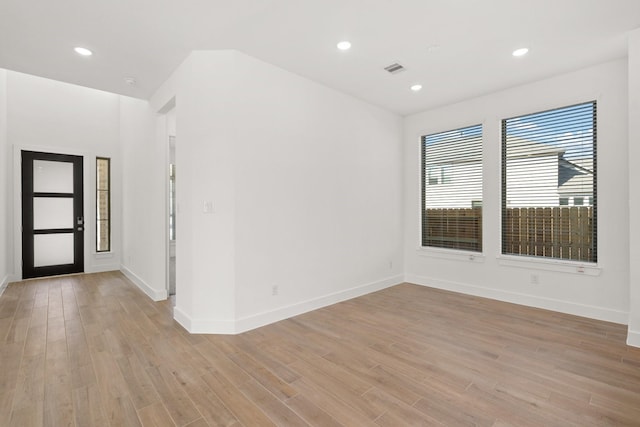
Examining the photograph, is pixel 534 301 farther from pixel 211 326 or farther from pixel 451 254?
pixel 211 326

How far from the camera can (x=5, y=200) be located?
5219 millimetres

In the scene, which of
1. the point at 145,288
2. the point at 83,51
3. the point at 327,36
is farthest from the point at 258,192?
the point at 145,288

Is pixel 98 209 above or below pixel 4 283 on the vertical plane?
above

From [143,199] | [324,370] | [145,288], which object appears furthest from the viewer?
[143,199]

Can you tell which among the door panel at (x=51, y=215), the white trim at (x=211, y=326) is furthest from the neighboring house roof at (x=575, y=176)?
the door panel at (x=51, y=215)

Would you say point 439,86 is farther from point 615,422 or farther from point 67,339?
point 67,339

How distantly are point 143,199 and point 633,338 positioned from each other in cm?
639

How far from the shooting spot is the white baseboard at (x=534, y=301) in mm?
3543

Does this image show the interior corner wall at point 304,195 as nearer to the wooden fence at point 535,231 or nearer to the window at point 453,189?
the window at point 453,189

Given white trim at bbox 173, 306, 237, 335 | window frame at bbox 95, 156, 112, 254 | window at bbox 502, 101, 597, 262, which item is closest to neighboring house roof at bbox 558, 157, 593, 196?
window at bbox 502, 101, 597, 262

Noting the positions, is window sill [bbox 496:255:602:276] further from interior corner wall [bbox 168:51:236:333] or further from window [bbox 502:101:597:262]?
interior corner wall [bbox 168:51:236:333]

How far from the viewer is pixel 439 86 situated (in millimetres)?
4215

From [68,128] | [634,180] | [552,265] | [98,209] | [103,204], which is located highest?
[68,128]

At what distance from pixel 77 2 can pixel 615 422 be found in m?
4.90
